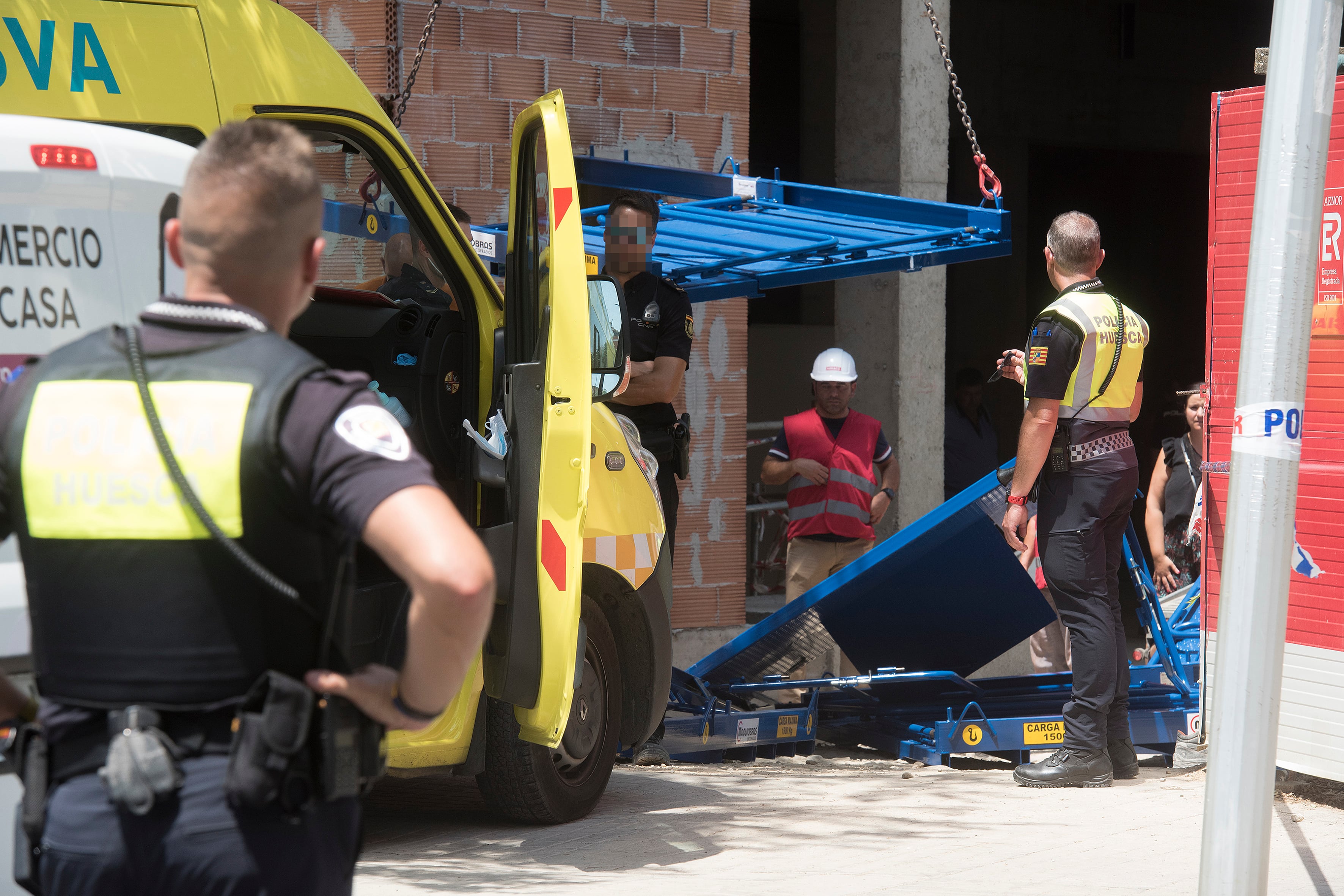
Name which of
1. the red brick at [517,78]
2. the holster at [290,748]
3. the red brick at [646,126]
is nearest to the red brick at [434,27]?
the red brick at [517,78]

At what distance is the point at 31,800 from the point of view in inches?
77.9

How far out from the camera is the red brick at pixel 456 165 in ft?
26.1

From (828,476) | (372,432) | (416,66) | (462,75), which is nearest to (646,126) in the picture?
(462,75)

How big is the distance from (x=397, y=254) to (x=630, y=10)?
4099 millimetres

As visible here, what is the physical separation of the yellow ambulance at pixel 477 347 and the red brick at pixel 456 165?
280 cm

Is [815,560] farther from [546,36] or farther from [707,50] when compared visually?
[546,36]

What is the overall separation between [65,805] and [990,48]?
16.3 metres

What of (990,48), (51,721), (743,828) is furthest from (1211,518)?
(990,48)

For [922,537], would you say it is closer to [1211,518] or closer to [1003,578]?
[1003,578]

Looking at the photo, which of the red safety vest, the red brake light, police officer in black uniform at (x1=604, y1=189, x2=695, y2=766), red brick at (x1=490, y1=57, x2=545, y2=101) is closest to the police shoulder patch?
the red brake light

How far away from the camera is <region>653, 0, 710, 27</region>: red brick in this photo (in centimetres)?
873

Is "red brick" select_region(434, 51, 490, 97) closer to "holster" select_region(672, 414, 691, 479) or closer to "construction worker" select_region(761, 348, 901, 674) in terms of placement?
"construction worker" select_region(761, 348, 901, 674)

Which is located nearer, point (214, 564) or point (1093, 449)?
point (214, 564)

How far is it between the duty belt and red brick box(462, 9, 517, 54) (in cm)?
384
